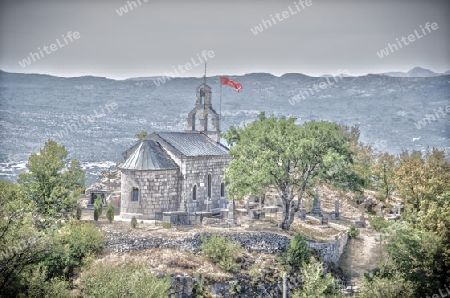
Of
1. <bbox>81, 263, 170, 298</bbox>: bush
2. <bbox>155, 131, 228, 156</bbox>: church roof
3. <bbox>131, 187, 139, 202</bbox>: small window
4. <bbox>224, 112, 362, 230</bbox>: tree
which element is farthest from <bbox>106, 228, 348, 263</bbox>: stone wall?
<bbox>155, 131, 228, 156</bbox>: church roof

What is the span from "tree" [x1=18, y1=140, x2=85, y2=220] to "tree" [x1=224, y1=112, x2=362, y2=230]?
11.1 meters

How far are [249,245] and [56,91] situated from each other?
105333 millimetres

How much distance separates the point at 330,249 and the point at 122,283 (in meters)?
18.5

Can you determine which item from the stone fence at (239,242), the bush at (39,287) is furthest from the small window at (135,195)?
the bush at (39,287)

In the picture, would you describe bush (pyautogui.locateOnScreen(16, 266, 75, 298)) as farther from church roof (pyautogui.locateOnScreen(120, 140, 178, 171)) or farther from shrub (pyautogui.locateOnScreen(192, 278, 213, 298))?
church roof (pyautogui.locateOnScreen(120, 140, 178, 171))

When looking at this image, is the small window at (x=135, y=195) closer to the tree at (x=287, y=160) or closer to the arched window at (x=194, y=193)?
Result: the arched window at (x=194, y=193)

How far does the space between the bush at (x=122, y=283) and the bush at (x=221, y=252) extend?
4742 mm

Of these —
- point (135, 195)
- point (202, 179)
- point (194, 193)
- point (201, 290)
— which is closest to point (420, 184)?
point (202, 179)

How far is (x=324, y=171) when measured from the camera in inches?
1601

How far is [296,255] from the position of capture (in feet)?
121

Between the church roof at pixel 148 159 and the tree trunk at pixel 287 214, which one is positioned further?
the church roof at pixel 148 159

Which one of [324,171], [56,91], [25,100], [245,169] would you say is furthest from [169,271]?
[56,91]

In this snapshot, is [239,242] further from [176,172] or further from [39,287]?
[39,287]

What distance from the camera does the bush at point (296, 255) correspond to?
36.8m
